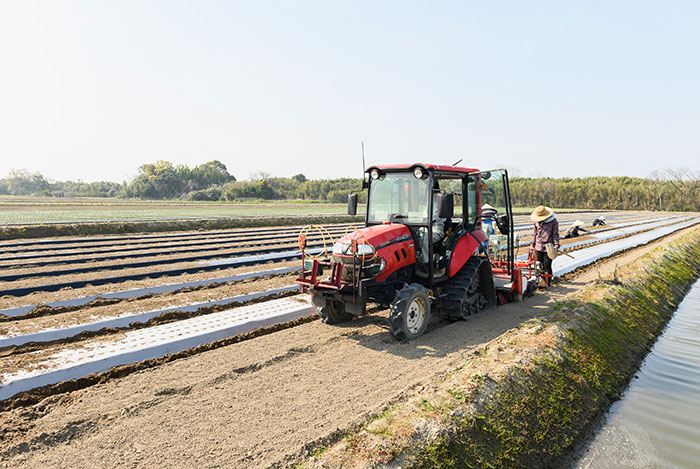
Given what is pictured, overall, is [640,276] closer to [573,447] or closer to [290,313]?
[573,447]

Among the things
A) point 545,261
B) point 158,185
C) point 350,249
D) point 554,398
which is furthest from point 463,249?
point 158,185

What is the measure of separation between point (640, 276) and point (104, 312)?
35.6 ft

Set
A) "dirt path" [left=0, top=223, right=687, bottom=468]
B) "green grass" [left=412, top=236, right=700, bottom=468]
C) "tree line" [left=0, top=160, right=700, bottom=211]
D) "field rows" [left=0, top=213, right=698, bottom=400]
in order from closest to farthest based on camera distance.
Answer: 1. "dirt path" [left=0, top=223, right=687, bottom=468]
2. "green grass" [left=412, top=236, right=700, bottom=468]
3. "field rows" [left=0, top=213, right=698, bottom=400]
4. "tree line" [left=0, top=160, right=700, bottom=211]

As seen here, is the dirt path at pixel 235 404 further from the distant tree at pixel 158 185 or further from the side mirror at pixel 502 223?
the distant tree at pixel 158 185

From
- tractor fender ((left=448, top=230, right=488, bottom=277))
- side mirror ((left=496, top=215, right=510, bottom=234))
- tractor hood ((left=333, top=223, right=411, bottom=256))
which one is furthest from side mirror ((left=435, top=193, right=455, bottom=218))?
side mirror ((left=496, top=215, right=510, bottom=234))

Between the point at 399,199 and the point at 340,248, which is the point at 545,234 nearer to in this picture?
the point at 399,199

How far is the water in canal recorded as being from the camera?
4086 millimetres

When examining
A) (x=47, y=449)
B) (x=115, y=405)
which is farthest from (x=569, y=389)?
(x=47, y=449)

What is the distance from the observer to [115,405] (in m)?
4.03

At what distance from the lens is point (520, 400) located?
4.33 meters

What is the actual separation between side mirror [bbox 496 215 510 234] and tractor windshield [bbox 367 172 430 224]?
6.13ft

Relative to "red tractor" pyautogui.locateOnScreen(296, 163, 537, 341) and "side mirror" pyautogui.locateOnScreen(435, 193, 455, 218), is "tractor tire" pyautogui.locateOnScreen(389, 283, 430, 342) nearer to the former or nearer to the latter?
"red tractor" pyautogui.locateOnScreen(296, 163, 537, 341)

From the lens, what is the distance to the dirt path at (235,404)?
3309 mm

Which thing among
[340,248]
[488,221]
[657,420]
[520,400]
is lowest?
[657,420]
